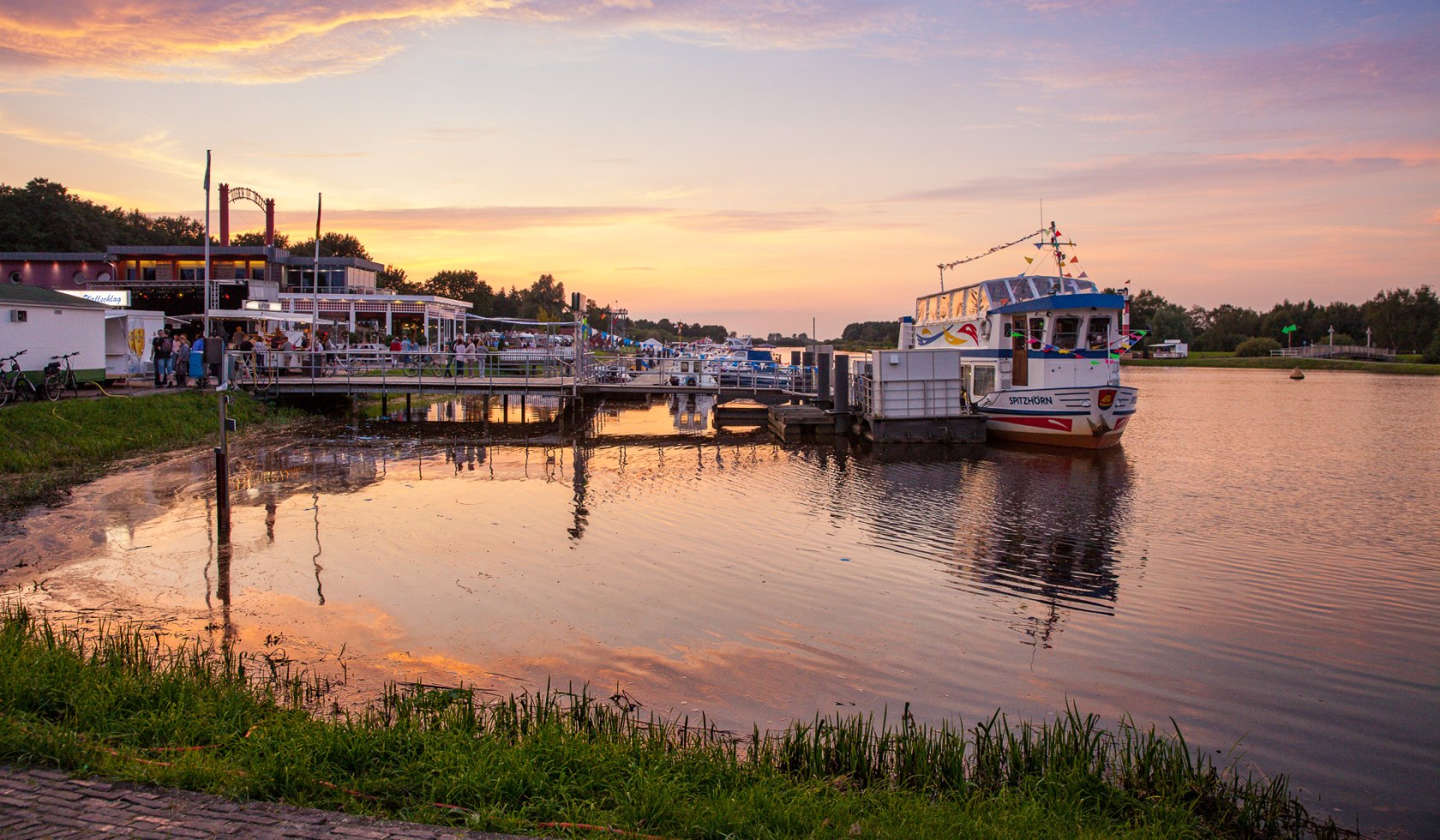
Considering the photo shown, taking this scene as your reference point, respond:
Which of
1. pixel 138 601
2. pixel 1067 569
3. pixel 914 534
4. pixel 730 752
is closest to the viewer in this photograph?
pixel 730 752

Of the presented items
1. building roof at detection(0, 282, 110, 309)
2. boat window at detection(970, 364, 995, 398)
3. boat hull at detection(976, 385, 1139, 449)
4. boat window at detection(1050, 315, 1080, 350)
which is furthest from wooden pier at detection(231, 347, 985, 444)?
building roof at detection(0, 282, 110, 309)

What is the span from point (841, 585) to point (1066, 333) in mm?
19999

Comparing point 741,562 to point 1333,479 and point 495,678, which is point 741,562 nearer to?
point 495,678

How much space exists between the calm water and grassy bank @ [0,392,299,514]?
1201 mm

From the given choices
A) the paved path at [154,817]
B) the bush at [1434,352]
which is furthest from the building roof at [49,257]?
the bush at [1434,352]

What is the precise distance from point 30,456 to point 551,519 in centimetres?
1123

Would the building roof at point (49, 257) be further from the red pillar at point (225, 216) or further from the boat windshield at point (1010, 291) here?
the boat windshield at point (1010, 291)

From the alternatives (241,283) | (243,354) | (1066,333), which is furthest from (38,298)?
(241,283)

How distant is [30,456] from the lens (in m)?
19.1

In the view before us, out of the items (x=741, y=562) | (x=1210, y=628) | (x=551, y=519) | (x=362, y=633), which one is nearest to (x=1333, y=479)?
(x=1210, y=628)

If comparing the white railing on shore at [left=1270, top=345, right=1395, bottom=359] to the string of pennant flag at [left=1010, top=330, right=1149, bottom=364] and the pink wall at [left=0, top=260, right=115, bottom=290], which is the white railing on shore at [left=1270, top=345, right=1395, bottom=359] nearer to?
the string of pennant flag at [left=1010, top=330, right=1149, bottom=364]

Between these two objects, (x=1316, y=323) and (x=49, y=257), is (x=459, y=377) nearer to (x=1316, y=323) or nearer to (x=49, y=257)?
(x=49, y=257)

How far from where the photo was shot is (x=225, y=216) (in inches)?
2731

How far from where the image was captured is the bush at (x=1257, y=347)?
4582 inches
